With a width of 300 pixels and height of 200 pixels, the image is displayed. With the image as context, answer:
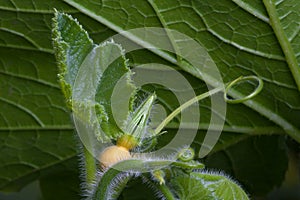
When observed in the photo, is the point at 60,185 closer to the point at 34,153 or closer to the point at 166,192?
the point at 34,153

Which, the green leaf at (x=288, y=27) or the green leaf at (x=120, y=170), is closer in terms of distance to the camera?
the green leaf at (x=120, y=170)

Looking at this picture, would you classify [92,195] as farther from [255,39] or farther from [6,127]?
[6,127]

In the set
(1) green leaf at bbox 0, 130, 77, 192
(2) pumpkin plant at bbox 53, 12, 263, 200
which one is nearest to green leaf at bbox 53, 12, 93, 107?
(2) pumpkin plant at bbox 53, 12, 263, 200

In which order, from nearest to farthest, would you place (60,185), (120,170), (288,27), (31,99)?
(120,170), (288,27), (31,99), (60,185)

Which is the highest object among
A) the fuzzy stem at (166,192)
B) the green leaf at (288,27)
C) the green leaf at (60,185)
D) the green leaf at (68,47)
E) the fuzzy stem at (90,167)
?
the green leaf at (288,27)

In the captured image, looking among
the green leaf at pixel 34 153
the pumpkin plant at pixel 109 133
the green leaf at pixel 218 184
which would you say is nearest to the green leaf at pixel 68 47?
the pumpkin plant at pixel 109 133

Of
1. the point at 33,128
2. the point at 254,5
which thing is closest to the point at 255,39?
the point at 254,5

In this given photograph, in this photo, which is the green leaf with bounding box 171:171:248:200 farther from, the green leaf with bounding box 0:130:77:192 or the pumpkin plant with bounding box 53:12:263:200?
the green leaf with bounding box 0:130:77:192

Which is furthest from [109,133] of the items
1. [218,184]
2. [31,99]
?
[31,99]

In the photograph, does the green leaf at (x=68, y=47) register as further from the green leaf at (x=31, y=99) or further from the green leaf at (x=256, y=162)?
the green leaf at (x=256, y=162)
